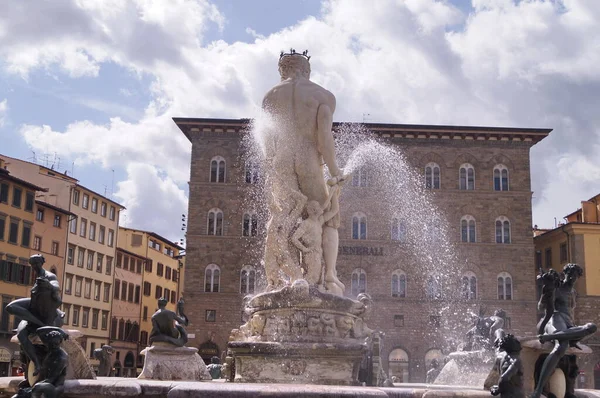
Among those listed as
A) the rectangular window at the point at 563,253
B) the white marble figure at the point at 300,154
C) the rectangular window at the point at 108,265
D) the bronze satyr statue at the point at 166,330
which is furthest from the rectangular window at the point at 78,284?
the white marble figure at the point at 300,154

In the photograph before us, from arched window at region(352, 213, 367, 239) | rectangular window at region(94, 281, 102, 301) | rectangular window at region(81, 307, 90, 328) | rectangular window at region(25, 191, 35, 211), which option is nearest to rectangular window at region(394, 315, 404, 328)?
arched window at region(352, 213, 367, 239)

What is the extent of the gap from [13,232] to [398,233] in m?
26.2

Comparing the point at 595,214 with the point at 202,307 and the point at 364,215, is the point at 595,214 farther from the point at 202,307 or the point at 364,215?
the point at 202,307

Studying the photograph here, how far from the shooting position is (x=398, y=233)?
52875 mm

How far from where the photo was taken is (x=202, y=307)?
171 ft

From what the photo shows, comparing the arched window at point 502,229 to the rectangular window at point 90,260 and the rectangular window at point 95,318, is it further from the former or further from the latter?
the rectangular window at point 95,318

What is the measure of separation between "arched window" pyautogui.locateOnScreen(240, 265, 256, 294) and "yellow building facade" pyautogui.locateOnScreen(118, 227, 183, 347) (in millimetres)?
19059

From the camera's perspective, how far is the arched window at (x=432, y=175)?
53.4 m

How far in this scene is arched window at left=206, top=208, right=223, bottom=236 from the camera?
5297cm

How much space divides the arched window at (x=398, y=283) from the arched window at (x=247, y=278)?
31.5 ft

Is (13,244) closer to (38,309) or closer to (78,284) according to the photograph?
(78,284)

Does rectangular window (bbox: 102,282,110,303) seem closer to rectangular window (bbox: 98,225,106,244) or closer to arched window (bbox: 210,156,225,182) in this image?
rectangular window (bbox: 98,225,106,244)

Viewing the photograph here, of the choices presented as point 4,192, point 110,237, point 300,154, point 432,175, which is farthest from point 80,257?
point 300,154

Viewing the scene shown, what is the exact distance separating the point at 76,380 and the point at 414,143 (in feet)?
160
